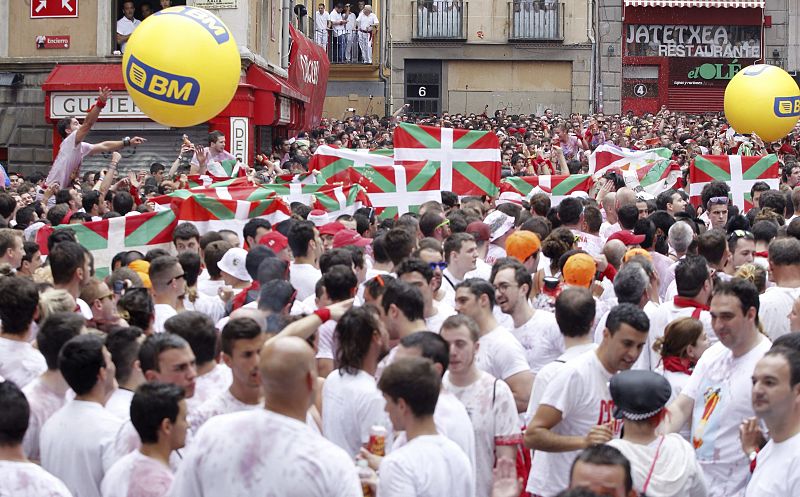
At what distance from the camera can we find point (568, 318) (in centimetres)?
629

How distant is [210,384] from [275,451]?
1.67m

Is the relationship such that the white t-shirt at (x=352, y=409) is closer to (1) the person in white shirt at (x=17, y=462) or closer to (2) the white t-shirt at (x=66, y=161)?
(1) the person in white shirt at (x=17, y=462)

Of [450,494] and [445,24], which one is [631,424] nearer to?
[450,494]

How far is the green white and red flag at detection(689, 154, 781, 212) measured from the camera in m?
14.3

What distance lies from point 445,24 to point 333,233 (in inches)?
1275

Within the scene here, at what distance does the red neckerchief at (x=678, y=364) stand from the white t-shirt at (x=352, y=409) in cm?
153

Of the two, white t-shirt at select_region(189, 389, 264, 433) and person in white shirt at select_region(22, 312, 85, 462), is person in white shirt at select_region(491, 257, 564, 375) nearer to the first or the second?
white t-shirt at select_region(189, 389, 264, 433)

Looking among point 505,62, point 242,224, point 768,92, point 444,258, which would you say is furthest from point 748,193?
point 505,62

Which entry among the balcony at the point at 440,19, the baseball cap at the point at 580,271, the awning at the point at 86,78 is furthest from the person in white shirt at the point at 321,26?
the baseball cap at the point at 580,271

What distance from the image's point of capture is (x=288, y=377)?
4289 mm

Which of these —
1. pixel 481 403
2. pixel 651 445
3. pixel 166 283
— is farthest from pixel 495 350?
pixel 166 283

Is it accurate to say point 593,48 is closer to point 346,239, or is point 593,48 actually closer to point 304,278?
point 346,239

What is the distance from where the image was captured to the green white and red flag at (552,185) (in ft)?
46.6

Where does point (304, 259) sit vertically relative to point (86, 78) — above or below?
below
